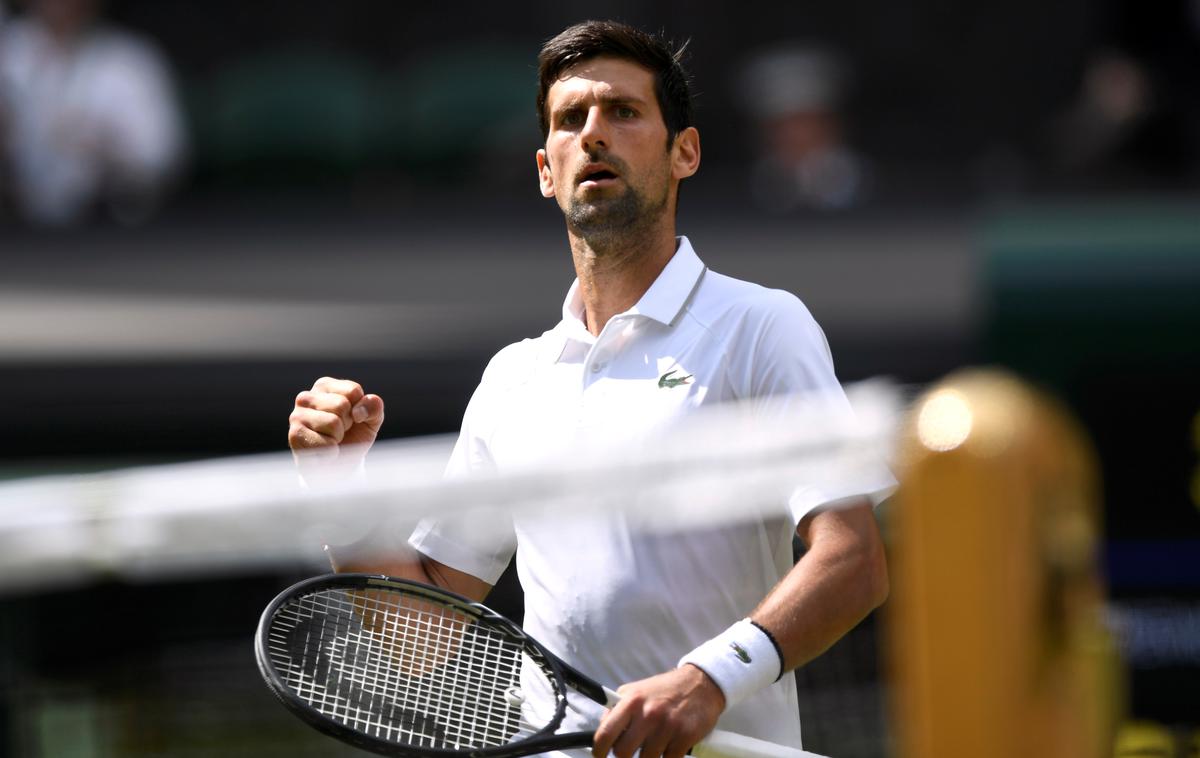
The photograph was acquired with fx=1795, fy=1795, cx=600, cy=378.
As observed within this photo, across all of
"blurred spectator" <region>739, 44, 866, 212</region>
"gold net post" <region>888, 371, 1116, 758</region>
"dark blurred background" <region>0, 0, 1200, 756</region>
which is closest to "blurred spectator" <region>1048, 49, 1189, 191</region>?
"dark blurred background" <region>0, 0, 1200, 756</region>

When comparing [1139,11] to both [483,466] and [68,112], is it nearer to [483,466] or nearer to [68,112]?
[68,112]

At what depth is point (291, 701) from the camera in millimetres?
1957

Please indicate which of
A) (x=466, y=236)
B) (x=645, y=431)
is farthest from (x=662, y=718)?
(x=466, y=236)

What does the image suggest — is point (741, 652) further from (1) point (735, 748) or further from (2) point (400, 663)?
(2) point (400, 663)

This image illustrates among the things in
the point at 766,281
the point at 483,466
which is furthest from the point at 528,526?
the point at 766,281

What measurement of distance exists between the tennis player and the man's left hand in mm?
86

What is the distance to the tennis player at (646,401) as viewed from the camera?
1.91 m

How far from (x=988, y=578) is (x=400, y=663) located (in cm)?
105

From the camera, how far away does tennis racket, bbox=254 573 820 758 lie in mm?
1980

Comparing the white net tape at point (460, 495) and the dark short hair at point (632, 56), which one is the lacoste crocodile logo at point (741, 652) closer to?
the white net tape at point (460, 495)

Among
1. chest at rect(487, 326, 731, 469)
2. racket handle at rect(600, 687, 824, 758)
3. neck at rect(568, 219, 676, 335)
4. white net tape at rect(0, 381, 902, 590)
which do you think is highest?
neck at rect(568, 219, 676, 335)

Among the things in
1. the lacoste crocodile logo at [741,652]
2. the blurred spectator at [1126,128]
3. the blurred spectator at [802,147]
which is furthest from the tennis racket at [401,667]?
the blurred spectator at [802,147]

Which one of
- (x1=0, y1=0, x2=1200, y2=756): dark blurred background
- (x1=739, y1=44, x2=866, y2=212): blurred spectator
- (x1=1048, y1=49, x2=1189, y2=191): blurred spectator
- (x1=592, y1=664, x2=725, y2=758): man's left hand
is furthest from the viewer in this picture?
(x1=739, y1=44, x2=866, y2=212): blurred spectator

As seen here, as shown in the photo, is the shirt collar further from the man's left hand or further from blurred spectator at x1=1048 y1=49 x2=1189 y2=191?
blurred spectator at x1=1048 y1=49 x2=1189 y2=191
